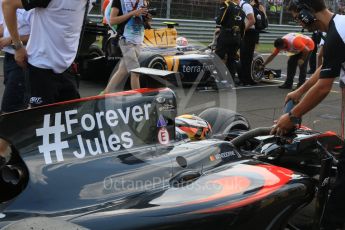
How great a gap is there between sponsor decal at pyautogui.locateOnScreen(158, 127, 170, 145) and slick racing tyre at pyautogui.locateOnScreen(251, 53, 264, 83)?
706 centimetres

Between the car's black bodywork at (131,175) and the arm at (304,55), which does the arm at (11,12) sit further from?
the arm at (304,55)

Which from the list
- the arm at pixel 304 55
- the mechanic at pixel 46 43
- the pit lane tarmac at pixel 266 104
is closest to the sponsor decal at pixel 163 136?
the mechanic at pixel 46 43

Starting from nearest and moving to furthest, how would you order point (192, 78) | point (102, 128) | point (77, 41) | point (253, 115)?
1. point (102, 128)
2. point (77, 41)
3. point (253, 115)
4. point (192, 78)

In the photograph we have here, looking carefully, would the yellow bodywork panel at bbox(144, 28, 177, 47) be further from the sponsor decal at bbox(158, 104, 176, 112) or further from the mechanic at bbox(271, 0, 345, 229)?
the sponsor decal at bbox(158, 104, 176, 112)

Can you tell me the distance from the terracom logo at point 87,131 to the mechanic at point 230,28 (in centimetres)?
625

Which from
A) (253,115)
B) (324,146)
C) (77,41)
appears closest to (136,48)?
(253,115)

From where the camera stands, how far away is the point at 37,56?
331 cm

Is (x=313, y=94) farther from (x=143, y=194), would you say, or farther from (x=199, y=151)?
(x=143, y=194)

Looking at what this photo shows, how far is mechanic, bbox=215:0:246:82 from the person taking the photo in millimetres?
8672

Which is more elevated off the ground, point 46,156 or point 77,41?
point 77,41

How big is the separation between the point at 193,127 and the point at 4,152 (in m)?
1.37

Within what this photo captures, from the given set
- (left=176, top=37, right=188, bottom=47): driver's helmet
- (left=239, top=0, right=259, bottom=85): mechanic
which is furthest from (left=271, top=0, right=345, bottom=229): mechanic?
(left=239, top=0, right=259, bottom=85): mechanic

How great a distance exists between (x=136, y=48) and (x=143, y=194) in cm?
446

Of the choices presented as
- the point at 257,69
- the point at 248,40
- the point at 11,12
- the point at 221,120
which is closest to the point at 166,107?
the point at 11,12
